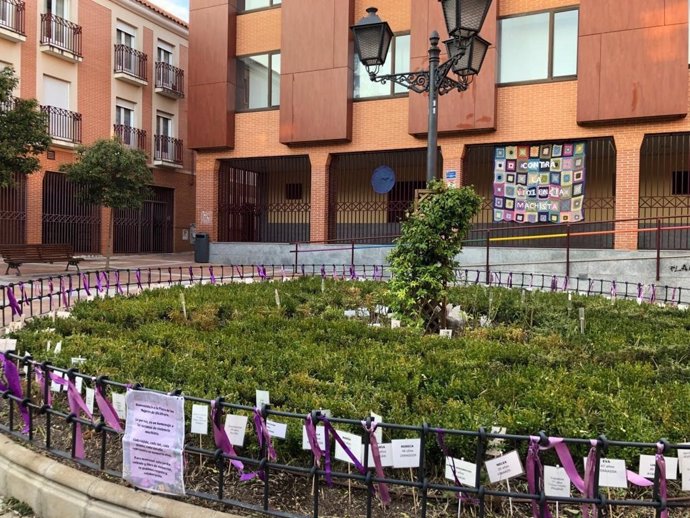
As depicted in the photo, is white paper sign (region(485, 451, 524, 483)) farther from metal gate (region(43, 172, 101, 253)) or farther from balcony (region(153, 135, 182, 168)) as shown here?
balcony (region(153, 135, 182, 168))

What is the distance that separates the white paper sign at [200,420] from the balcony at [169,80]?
23.6 metres

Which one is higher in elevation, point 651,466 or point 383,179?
point 383,179

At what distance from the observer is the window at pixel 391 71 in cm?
1650

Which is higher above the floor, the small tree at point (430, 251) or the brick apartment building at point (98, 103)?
the brick apartment building at point (98, 103)

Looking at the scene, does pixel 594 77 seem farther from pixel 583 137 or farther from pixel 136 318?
pixel 136 318

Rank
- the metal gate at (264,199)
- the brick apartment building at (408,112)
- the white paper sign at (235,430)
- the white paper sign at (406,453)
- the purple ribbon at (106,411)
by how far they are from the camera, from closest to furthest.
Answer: the white paper sign at (406,453) → the white paper sign at (235,430) → the purple ribbon at (106,411) → the brick apartment building at (408,112) → the metal gate at (264,199)

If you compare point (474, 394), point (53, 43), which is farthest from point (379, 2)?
point (474, 394)

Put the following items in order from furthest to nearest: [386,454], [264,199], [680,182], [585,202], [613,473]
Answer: [264,199], [680,182], [585,202], [386,454], [613,473]

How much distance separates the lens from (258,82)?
1873 cm

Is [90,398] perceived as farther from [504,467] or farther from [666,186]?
[666,186]

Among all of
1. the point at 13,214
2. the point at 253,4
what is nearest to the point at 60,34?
the point at 13,214

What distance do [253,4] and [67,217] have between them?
32.8 ft

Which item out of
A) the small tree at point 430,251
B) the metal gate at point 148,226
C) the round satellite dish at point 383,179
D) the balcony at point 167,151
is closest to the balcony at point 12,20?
the balcony at point 167,151

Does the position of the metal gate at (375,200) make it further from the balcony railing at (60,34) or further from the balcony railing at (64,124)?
the balcony railing at (60,34)
